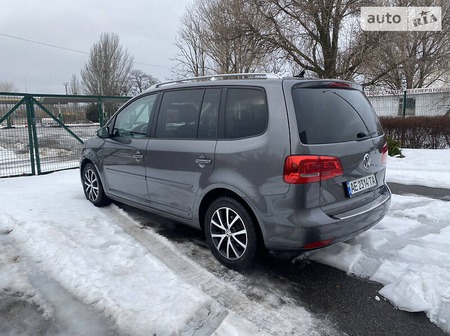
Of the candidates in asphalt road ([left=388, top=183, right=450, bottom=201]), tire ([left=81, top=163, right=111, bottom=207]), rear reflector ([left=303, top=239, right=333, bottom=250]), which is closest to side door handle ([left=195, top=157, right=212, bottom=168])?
rear reflector ([left=303, top=239, right=333, bottom=250])

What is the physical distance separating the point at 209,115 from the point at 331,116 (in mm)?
1159

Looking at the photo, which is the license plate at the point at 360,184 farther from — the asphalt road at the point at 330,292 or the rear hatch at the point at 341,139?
the asphalt road at the point at 330,292

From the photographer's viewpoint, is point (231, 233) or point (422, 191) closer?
point (231, 233)

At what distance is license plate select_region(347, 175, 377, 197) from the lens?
2.96 meters

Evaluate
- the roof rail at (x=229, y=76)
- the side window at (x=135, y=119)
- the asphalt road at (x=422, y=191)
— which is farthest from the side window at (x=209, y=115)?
the asphalt road at (x=422, y=191)

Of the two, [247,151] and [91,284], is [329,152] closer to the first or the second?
[247,151]

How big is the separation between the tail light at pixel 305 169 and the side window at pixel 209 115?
2.93 ft

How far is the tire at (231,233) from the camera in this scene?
304cm

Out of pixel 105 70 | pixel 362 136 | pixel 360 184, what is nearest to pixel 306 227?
pixel 360 184

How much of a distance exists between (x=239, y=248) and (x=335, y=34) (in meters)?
11.6

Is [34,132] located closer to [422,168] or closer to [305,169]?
[305,169]

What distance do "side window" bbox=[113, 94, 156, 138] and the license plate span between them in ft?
7.90

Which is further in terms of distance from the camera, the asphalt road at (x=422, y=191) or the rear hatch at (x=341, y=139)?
the asphalt road at (x=422, y=191)

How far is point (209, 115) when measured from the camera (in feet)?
11.1
